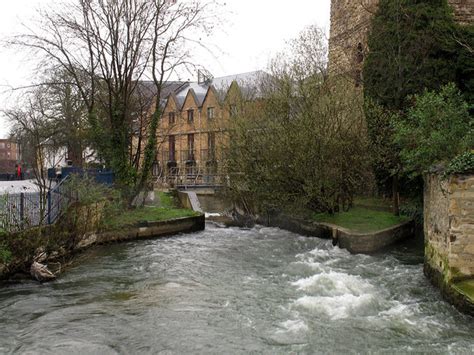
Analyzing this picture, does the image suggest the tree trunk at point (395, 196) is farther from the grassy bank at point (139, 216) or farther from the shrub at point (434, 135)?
the grassy bank at point (139, 216)

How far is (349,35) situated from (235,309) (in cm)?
2174

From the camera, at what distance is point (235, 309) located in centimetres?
902

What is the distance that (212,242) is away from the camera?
→ 17.6m

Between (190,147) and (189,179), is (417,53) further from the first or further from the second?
(190,147)

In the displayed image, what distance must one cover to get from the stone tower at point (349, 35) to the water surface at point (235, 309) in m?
14.5

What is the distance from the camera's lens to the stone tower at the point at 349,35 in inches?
1001

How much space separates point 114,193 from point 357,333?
41.4 feet

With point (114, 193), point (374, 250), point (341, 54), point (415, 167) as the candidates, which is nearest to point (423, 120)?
point (415, 167)

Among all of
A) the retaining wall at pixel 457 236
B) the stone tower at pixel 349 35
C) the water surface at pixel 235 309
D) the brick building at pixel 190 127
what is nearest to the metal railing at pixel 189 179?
the brick building at pixel 190 127

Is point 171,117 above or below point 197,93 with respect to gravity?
below

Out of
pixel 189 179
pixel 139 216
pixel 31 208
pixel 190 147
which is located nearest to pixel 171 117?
pixel 190 147

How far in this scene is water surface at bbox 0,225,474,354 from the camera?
7371 mm

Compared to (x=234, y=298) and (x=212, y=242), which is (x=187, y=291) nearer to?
(x=234, y=298)

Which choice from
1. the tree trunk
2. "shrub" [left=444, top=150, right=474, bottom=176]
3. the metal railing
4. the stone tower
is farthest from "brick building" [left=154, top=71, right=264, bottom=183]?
"shrub" [left=444, top=150, right=474, bottom=176]
